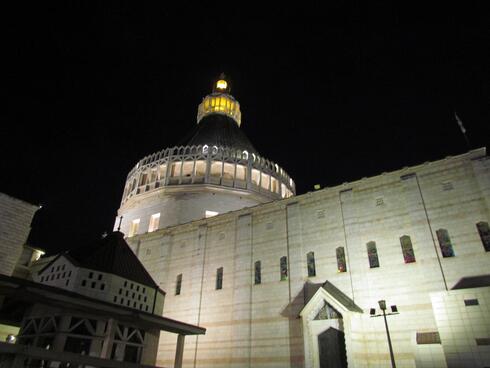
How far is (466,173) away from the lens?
23.5 meters

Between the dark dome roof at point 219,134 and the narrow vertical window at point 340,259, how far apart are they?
29490 mm

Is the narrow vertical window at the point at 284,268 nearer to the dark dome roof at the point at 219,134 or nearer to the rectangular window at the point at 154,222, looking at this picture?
the rectangular window at the point at 154,222

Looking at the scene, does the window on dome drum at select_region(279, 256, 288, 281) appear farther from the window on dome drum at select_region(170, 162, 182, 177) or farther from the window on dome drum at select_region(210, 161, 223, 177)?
the window on dome drum at select_region(170, 162, 182, 177)

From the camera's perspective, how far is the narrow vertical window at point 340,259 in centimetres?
2519

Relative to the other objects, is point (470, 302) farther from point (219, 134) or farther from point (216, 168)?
point (219, 134)

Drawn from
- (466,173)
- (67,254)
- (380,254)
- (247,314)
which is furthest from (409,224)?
(67,254)

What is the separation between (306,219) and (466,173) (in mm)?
11231

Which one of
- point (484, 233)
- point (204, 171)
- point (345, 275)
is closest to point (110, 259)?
point (345, 275)

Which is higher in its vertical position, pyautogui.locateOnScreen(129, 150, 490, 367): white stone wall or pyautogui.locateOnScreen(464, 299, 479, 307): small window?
pyautogui.locateOnScreen(129, 150, 490, 367): white stone wall

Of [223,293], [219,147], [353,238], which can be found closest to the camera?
[353,238]

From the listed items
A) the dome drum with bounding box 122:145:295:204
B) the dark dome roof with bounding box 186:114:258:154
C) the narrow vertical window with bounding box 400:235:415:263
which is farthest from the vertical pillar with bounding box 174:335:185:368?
the dark dome roof with bounding box 186:114:258:154

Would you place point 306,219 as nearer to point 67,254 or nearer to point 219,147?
point 67,254

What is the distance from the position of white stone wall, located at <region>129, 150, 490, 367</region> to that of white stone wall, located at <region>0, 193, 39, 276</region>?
47.1ft

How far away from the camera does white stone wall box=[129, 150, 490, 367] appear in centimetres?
2155
